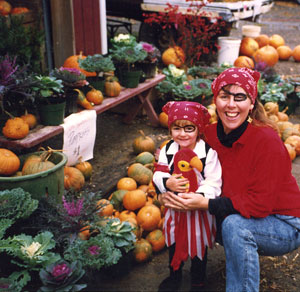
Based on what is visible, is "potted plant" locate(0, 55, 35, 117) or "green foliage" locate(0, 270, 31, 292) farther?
"potted plant" locate(0, 55, 35, 117)

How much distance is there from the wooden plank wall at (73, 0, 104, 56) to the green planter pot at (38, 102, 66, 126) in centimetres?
217

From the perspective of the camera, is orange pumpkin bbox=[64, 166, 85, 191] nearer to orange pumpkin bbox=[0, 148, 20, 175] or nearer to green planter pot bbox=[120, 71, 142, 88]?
orange pumpkin bbox=[0, 148, 20, 175]

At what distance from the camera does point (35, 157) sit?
3031 mm

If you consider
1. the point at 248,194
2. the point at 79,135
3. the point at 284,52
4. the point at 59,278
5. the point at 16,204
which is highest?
the point at 248,194

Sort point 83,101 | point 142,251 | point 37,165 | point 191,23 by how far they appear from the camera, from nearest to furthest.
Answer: point 37,165 → point 142,251 → point 83,101 → point 191,23

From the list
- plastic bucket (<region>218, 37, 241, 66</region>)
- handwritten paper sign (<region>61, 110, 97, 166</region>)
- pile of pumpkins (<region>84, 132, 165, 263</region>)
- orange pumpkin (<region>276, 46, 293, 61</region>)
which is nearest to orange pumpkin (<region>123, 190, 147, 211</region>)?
pile of pumpkins (<region>84, 132, 165, 263</region>)

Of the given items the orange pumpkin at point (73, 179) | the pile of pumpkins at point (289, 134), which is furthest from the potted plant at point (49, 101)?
the pile of pumpkins at point (289, 134)

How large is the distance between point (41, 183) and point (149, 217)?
3.14 feet

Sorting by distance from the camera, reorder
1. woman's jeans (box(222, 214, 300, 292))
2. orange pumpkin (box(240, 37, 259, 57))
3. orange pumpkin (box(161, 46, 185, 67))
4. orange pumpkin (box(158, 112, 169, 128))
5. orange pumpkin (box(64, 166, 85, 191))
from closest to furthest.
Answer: woman's jeans (box(222, 214, 300, 292)) < orange pumpkin (box(64, 166, 85, 191)) < orange pumpkin (box(158, 112, 169, 128)) < orange pumpkin (box(161, 46, 185, 67)) < orange pumpkin (box(240, 37, 259, 57))

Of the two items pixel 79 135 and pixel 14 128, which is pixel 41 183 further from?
pixel 79 135

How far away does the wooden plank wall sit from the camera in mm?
5258

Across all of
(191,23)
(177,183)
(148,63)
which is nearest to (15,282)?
(177,183)

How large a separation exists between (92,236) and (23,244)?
1.94ft

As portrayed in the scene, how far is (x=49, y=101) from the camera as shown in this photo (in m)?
3.47
